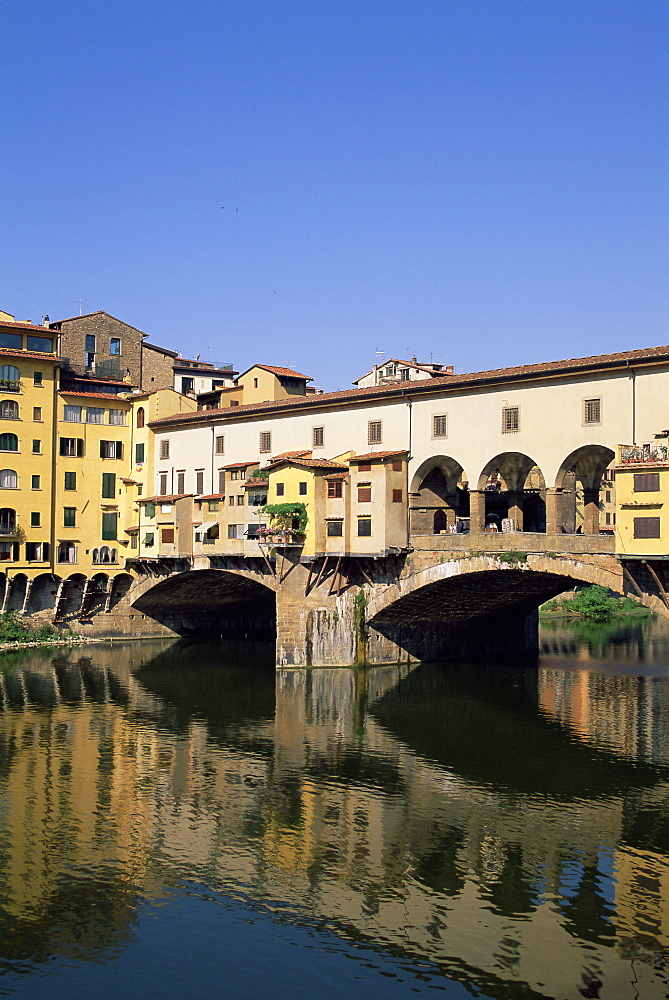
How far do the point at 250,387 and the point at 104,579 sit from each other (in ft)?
59.2

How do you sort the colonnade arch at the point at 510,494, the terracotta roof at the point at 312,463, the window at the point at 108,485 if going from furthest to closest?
the window at the point at 108,485
the terracotta roof at the point at 312,463
the colonnade arch at the point at 510,494

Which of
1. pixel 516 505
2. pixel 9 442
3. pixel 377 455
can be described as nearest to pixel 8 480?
pixel 9 442

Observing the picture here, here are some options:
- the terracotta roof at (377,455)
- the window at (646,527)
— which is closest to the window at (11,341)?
the terracotta roof at (377,455)

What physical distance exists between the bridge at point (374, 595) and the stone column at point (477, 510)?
554 millimetres

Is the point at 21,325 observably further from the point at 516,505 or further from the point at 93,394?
the point at 516,505

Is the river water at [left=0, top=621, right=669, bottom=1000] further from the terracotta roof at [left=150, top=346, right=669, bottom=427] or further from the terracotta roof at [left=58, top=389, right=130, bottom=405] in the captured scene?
the terracotta roof at [left=58, top=389, right=130, bottom=405]

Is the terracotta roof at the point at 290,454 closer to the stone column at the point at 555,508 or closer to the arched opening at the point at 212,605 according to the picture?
the arched opening at the point at 212,605

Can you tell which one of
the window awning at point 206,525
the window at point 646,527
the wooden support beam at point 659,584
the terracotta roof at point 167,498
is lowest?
the wooden support beam at point 659,584

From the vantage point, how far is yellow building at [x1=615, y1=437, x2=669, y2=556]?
45.2 m

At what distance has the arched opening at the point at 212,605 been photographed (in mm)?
77438

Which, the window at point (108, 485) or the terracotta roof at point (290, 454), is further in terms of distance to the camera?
the window at point (108, 485)

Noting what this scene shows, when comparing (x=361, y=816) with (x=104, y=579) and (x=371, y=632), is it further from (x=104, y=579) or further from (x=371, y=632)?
(x=104, y=579)

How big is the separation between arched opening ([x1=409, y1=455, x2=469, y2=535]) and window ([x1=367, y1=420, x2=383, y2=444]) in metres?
3.57

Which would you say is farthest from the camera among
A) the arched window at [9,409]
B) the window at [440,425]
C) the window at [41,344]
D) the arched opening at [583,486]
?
the window at [41,344]
